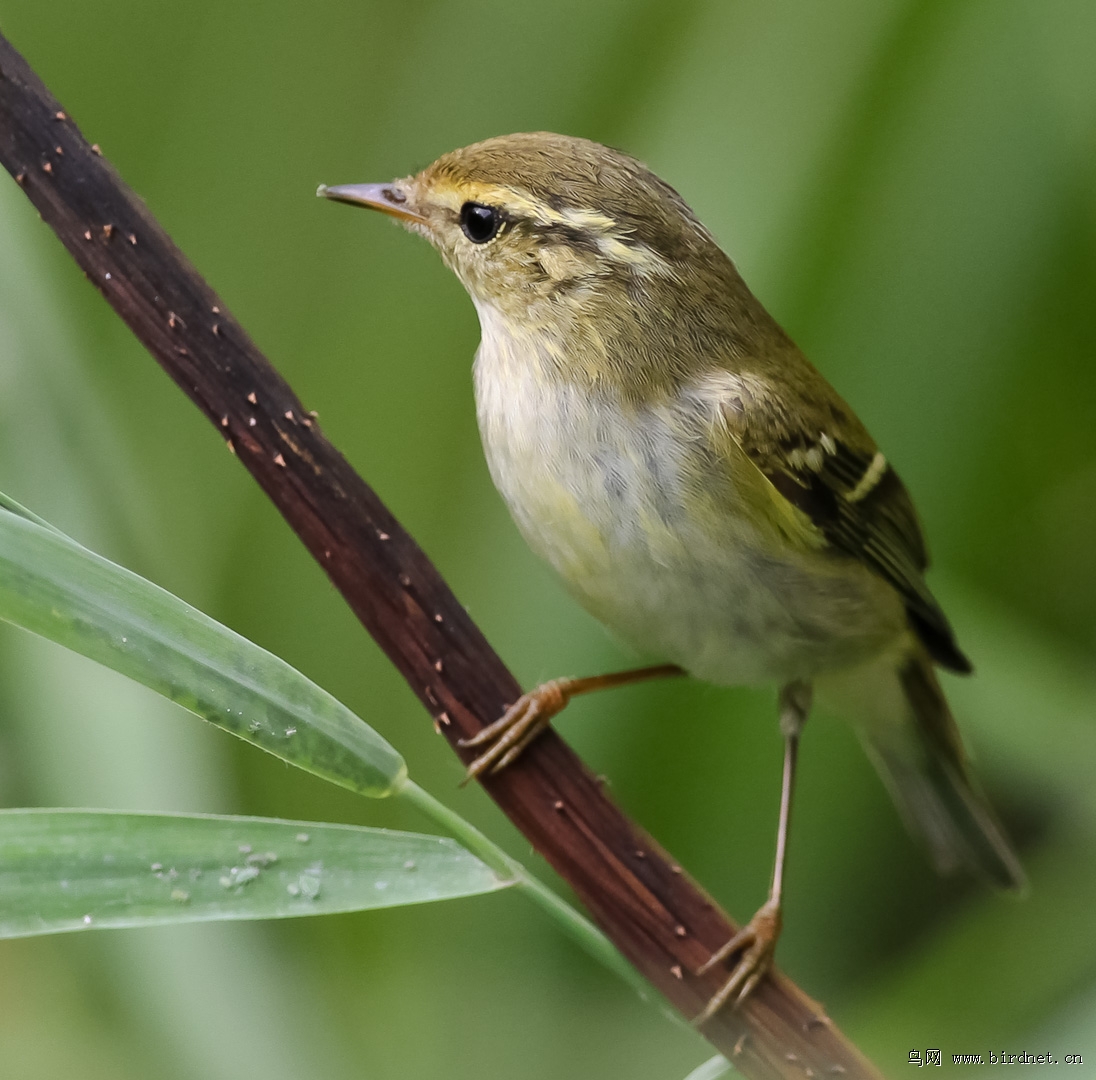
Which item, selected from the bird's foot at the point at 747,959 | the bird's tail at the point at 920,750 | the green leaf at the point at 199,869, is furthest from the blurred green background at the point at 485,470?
the green leaf at the point at 199,869

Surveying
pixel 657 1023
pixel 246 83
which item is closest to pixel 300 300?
pixel 246 83

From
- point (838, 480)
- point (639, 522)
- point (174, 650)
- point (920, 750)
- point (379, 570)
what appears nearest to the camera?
point (174, 650)

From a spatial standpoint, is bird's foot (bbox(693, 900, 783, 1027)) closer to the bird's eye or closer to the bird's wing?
the bird's wing

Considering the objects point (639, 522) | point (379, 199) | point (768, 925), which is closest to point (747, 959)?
point (768, 925)

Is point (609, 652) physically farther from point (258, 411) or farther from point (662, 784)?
point (258, 411)

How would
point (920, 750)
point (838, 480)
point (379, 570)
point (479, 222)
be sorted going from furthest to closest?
point (920, 750), point (838, 480), point (479, 222), point (379, 570)

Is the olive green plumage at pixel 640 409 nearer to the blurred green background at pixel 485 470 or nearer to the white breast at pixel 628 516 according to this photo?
the white breast at pixel 628 516

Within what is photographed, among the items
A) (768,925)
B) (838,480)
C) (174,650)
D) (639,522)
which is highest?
(838,480)

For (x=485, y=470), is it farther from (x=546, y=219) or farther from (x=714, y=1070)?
(x=714, y=1070)
